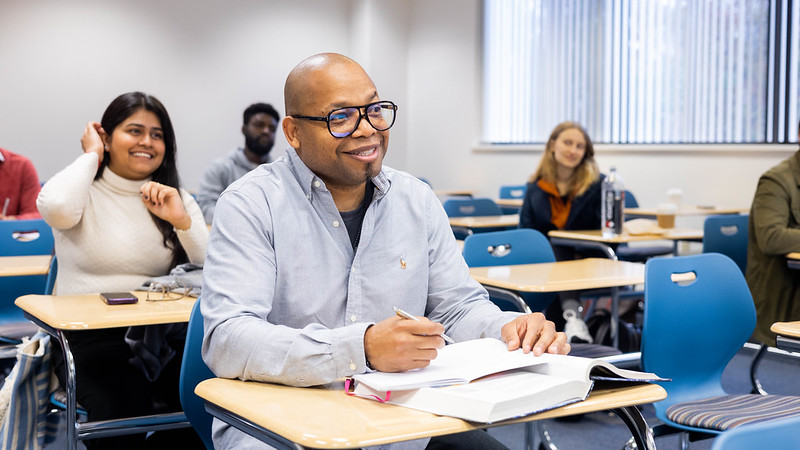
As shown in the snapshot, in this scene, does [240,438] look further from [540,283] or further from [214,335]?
[540,283]

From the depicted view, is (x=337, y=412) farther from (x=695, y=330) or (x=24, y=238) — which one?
(x=24, y=238)

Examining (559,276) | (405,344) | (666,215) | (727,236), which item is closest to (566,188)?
(666,215)

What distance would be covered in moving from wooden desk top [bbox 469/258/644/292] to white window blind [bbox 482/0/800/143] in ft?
10.5

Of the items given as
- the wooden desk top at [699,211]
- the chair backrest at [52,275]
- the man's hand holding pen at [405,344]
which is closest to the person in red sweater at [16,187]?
the chair backrest at [52,275]

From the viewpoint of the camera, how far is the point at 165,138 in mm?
2867

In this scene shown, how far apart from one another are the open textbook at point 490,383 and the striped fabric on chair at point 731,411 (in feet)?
2.86

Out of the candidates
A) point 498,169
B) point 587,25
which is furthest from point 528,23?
point 498,169

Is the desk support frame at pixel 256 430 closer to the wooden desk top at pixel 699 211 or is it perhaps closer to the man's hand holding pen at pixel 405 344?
the man's hand holding pen at pixel 405 344

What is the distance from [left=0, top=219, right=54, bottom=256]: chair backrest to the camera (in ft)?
12.1

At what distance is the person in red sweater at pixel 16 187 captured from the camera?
15.6 feet

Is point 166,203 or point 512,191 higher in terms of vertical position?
point 166,203

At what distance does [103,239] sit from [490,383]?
71.7 inches

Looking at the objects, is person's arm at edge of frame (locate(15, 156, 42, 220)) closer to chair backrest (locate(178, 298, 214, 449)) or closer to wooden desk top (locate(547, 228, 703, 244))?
wooden desk top (locate(547, 228, 703, 244))

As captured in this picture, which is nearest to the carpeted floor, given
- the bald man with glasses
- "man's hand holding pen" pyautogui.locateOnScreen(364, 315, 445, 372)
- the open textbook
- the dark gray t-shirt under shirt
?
the bald man with glasses
